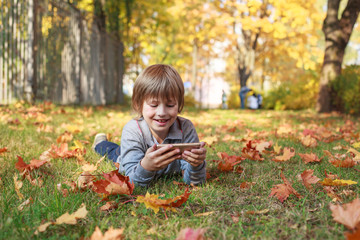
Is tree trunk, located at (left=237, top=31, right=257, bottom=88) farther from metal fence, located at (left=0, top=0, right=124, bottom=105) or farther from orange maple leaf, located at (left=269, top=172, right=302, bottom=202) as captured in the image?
orange maple leaf, located at (left=269, top=172, right=302, bottom=202)

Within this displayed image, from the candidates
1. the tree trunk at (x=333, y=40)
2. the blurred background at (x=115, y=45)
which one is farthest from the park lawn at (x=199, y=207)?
the tree trunk at (x=333, y=40)

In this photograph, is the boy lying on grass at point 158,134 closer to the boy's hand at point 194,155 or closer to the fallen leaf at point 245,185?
the boy's hand at point 194,155

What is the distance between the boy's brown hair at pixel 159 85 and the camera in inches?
75.4

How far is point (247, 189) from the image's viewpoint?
1.83 m

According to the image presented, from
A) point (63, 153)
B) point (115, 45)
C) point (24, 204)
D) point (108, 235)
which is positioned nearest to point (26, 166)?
point (63, 153)

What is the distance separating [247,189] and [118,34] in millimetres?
11870

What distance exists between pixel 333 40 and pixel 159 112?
8.31 meters

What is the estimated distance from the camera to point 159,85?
1.91 m

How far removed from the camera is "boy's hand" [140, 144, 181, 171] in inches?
65.3

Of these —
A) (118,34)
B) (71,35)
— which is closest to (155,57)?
(118,34)

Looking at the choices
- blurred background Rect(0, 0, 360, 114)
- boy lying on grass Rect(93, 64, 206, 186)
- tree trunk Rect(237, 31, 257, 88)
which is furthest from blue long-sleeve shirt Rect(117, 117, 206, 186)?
tree trunk Rect(237, 31, 257, 88)

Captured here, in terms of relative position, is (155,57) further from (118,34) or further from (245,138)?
(245,138)

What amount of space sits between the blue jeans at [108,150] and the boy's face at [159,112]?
2.20 ft

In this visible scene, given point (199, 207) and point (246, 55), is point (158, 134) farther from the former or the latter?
point (246, 55)
